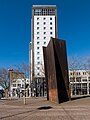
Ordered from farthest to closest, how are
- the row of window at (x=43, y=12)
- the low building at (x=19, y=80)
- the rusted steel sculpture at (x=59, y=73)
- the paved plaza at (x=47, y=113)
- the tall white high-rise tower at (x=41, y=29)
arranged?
the row of window at (x=43, y=12) < the tall white high-rise tower at (x=41, y=29) < the low building at (x=19, y=80) < the rusted steel sculpture at (x=59, y=73) < the paved plaza at (x=47, y=113)

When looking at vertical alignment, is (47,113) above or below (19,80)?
below

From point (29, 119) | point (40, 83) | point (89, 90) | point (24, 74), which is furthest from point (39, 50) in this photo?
point (29, 119)

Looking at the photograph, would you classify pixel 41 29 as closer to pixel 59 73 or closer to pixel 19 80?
pixel 19 80

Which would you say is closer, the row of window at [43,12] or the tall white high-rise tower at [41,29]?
the tall white high-rise tower at [41,29]

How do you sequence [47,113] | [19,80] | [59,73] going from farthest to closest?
[19,80]
[59,73]
[47,113]

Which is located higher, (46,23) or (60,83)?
(46,23)

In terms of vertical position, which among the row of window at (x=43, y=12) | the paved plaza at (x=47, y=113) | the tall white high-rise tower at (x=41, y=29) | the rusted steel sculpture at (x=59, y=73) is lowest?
the paved plaza at (x=47, y=113)

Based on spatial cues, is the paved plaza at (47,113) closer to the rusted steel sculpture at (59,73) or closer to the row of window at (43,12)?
the rusted steel sculpture at (59,73)

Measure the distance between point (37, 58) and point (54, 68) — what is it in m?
103

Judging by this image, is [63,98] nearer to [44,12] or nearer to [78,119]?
[78,119]

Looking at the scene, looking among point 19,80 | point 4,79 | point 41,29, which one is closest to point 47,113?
point 4,79

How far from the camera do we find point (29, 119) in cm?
1583

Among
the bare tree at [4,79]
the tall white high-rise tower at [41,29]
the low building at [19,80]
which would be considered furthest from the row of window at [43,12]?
the bare tree at [4,79]

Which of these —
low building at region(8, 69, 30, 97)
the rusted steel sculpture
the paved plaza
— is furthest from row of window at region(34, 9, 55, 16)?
the paved plaza
